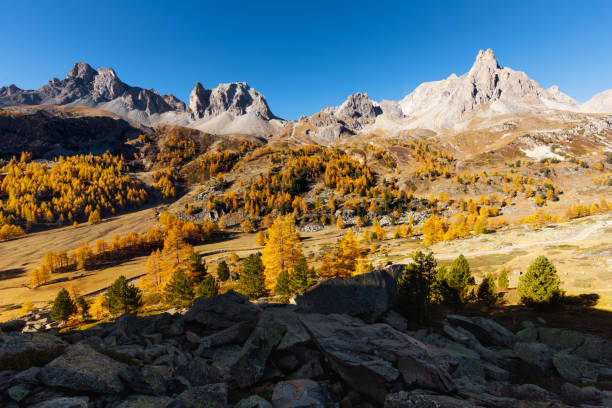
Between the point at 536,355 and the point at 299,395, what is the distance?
49.2 ft

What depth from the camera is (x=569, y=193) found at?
176 meters

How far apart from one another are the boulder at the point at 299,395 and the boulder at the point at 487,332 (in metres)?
15.7

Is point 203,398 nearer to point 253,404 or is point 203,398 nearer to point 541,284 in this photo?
point 253,404

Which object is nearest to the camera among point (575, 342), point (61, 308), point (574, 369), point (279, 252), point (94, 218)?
point (574, 369)

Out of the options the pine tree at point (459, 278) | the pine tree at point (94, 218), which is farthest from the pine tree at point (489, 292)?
the pine tree at point (94, 218)

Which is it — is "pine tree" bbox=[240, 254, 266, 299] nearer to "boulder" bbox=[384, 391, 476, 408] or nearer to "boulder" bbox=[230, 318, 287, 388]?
"boulder" bbox=[230, 318, 287, 388]

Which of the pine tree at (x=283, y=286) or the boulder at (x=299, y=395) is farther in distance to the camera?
the pine tree at (x=283, y=286)

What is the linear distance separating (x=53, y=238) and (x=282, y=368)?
183m

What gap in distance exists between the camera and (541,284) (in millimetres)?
27688

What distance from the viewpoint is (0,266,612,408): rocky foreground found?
24.9 feet

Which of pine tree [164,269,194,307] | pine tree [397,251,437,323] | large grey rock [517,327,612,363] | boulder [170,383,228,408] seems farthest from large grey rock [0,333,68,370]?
pine tree [164,269,194,307]

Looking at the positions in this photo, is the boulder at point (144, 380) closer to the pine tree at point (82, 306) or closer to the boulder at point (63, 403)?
the boulder at point (63, 403)

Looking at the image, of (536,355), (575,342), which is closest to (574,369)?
(536,355)

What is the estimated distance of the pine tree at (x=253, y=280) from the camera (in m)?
44.1
